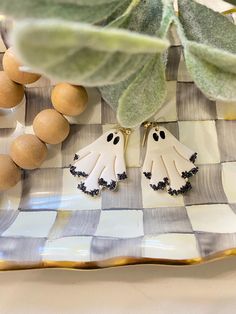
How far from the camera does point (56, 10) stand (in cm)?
28

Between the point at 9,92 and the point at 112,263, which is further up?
the point at 9,92

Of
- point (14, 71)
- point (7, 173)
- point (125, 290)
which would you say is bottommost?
point (125, 290)

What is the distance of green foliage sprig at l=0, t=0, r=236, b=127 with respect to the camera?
22 centimetres

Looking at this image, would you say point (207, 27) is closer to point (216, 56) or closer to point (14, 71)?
point (216, 56)

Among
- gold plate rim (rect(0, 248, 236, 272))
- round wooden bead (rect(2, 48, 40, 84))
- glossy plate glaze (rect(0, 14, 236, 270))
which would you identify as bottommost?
gold plate rim (rect(0, 248, 236, 272))

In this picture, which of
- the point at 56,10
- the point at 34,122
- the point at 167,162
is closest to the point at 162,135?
the point at 167,162

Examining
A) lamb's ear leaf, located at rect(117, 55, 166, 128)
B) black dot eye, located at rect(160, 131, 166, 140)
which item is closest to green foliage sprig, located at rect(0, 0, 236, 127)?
lamb's ear leaf, located at rect(117, 55, 166, 128)

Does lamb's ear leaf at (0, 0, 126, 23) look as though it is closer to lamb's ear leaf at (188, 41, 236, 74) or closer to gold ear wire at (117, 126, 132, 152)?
lamb's ear leaf at (188, 41, 236, 74)

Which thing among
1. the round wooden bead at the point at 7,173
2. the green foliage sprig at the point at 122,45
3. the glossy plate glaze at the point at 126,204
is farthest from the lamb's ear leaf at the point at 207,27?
the round wooden bead at the point at 7,173

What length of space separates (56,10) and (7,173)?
25 centimetres

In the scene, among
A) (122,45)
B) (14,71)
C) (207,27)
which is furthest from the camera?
(14,71)

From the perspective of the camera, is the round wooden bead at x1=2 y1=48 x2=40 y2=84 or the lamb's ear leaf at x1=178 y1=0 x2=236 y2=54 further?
the round wooden bead at x1=2 y1=48 x2=40 y2=84

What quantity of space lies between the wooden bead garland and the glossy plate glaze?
24mm

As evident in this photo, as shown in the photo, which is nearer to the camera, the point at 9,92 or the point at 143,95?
the point at 143,95
